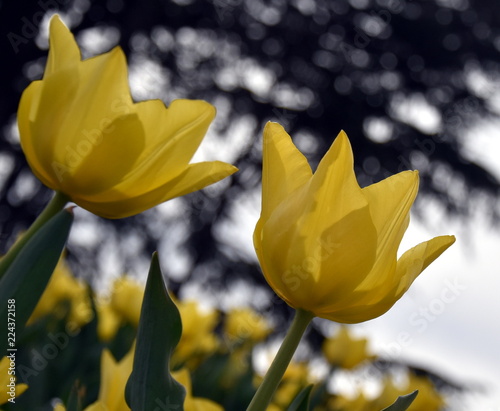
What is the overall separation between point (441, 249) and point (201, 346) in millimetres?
945

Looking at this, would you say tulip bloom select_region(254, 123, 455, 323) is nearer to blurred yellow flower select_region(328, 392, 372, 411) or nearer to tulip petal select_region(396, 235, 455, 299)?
tulip petal select_region(396, 235, 455, 299)

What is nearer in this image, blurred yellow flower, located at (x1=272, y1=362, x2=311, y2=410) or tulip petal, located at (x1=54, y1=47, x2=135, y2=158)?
tulip petal, located at (x1=54, y1=47, x2=135, y2=158)

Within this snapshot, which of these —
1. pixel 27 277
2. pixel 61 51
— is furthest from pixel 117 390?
pixel 61 51

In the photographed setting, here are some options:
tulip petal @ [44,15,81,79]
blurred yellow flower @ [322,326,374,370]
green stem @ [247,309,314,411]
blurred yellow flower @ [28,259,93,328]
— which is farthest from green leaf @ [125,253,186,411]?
blurred yellow flower @ [322,326,374,370]

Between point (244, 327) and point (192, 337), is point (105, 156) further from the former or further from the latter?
point (244, 327)

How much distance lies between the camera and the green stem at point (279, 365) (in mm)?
447

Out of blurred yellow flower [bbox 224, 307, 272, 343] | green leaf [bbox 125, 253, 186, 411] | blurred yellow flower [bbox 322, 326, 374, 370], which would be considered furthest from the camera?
blurred yellow flower [bbox 322, 326, 374, 370]

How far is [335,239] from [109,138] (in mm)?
150

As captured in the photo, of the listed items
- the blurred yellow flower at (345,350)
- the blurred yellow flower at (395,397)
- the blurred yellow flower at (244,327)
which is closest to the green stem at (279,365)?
the blurred yellow flower at (395,397)

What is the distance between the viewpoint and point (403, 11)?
4621 millimetres

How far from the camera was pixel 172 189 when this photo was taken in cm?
50

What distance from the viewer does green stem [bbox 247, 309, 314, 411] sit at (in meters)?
0.45

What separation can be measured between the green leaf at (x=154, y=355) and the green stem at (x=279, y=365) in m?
0.04

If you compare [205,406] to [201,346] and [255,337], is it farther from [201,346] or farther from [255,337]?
[255,337]
